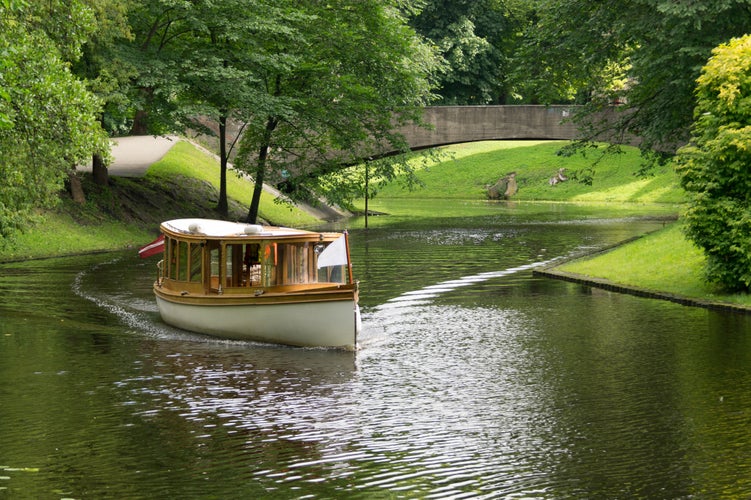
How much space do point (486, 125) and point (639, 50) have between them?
27.2 metres

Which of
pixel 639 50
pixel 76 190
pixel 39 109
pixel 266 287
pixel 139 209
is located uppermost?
pixel 639 50

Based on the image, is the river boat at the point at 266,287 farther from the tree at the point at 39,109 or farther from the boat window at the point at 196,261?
the tree at the point at 39,109

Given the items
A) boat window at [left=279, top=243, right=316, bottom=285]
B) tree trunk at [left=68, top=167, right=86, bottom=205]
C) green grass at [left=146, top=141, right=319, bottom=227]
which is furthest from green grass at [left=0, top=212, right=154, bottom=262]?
boat window at [left=279, top=243, right=316, bottom=285]

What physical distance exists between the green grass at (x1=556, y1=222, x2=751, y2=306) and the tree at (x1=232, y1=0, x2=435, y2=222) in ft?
54.8

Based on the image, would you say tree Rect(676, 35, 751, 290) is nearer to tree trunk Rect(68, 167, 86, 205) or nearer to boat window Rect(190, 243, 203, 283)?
boat window Rect(190, 243, 203, 283)

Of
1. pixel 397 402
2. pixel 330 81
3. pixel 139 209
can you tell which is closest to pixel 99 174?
pixel 139 209

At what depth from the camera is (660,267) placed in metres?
31.1

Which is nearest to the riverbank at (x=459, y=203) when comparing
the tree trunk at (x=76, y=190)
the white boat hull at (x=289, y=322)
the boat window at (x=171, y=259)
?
the tree trunk at (x=76, y=190)

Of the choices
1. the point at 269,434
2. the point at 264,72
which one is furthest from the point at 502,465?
the point at 264,72

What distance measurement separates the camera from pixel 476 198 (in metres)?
87.6

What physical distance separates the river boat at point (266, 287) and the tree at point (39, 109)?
4103 mm

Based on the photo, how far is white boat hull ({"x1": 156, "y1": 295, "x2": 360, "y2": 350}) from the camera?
21.8 m

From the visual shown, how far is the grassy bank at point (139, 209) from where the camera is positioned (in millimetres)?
41594

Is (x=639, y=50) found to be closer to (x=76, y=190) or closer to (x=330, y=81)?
(x=330, y=81)
